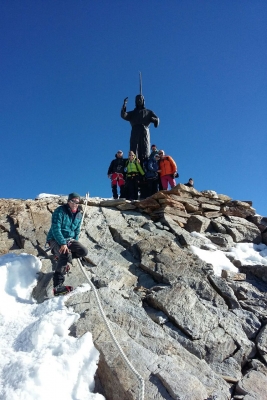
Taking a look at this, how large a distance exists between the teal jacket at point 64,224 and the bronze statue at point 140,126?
9.01 meters

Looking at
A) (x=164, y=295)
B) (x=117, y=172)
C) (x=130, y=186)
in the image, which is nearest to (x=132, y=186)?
(x=130, y=186)

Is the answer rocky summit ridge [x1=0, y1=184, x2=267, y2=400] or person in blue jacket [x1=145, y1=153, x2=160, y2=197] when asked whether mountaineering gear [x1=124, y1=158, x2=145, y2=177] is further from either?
rocky summit ridge [x1=0, y1=184, x2=267, y2=400]

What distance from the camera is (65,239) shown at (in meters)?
6.56

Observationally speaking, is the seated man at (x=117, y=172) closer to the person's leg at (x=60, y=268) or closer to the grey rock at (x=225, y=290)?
the grey rock at (x=225, y=290)

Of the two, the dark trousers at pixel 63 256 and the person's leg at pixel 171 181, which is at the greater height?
the person's leg at pixel 171 181

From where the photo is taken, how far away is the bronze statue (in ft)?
51.3

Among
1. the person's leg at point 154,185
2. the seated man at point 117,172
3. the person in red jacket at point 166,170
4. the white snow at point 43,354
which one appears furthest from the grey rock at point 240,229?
the white snow at point 43,354

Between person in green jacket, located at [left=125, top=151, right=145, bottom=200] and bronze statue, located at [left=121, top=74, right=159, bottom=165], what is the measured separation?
2.06 m

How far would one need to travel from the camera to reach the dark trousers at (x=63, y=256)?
6453mm

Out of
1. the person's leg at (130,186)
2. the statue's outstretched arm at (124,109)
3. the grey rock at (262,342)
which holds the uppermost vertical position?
the statue's outstretched arm at (124,109)

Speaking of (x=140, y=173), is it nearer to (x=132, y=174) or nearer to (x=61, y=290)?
(x=132, y=174)

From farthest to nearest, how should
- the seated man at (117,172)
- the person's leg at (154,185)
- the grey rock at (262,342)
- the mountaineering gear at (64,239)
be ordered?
the person's leg at (154,185) → the seated man at (117,172) → the mountaineering gear at (64,239) → the grey rock at (262,342)

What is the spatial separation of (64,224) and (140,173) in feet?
23.5

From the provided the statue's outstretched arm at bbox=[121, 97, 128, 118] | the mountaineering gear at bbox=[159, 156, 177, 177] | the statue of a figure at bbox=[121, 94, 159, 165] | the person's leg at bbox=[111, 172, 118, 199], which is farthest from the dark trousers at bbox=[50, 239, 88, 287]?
the statue's outstretched arm at bbox=[121, 97, 128, 118]
